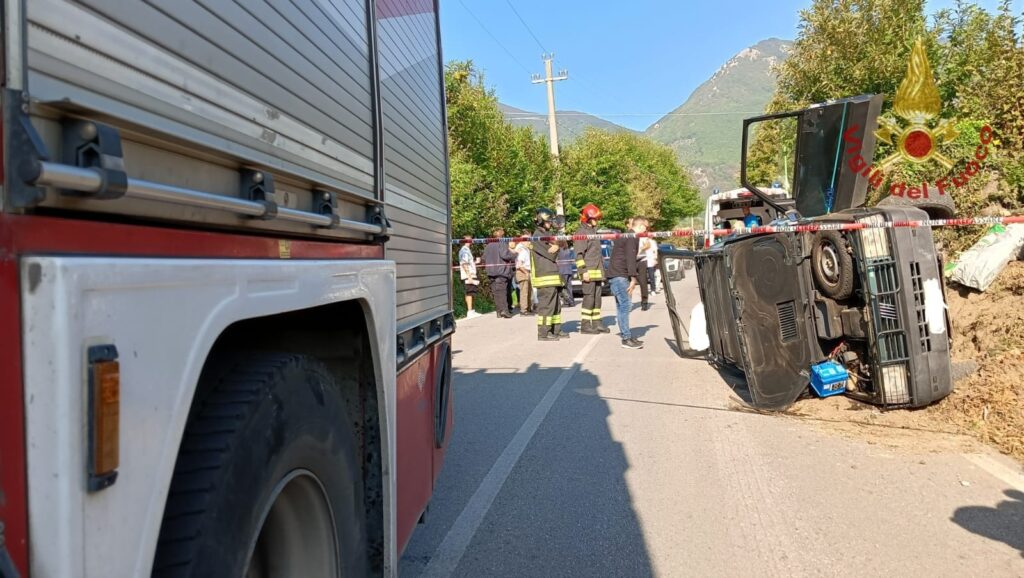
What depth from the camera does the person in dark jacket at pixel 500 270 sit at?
53.1 feet

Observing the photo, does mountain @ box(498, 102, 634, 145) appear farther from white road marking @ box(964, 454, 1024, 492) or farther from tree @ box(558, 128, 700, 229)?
white road marking @ box(964, 454, 1024, 492)

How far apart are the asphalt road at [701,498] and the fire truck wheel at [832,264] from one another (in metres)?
1.11

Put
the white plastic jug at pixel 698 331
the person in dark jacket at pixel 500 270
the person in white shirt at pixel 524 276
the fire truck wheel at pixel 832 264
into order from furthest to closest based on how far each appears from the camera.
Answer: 1. the person in white shirt at pixel 524 276
2. the person in dark jacket at pixel 500 270
3. the white plastic jug at pixel 698 331
4. the fire truck wheel at pixel 832 264

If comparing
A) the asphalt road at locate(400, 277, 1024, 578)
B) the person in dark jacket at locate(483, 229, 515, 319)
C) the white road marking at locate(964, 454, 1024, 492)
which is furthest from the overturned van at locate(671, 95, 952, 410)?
the person in dark jacket at locate(483, 229, 515, 319)

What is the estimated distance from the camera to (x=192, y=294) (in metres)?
1.20

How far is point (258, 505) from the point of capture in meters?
1.43

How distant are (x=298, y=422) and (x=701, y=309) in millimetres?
7330

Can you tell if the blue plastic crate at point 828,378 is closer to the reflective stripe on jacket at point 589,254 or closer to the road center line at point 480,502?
the road center line at point 480,502

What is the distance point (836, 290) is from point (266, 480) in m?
5.35

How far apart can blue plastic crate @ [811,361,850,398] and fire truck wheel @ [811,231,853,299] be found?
22.9 inches

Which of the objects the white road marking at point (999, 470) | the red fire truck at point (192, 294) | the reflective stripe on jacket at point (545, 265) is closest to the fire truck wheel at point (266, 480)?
the red fire truck at point (192, 294)

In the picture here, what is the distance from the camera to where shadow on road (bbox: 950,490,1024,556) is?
3.58 meters

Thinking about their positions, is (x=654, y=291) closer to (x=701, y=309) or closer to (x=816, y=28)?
(x=816, y=28)

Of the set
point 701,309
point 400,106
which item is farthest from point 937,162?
point 400,106
